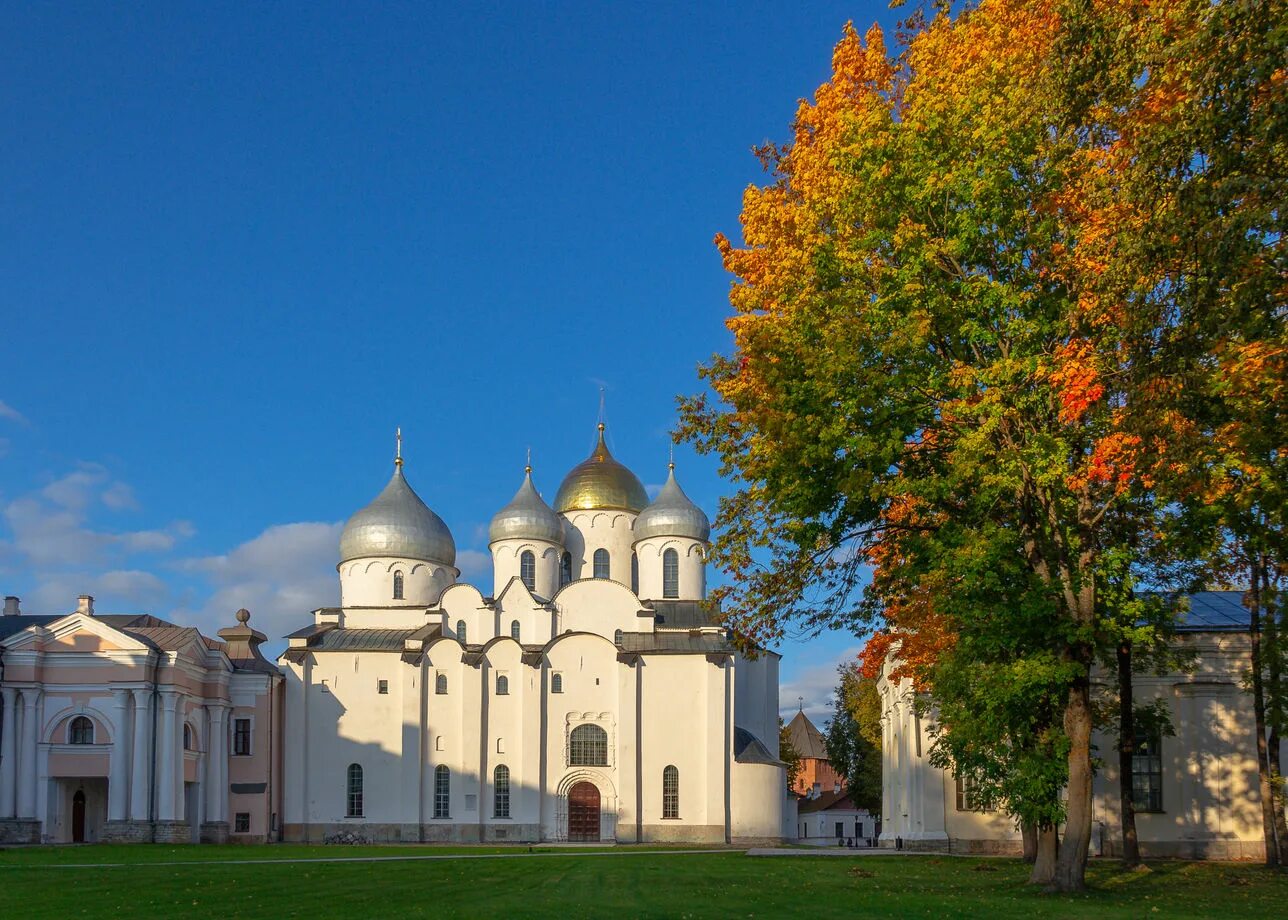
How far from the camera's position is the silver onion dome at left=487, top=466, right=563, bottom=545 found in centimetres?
5547

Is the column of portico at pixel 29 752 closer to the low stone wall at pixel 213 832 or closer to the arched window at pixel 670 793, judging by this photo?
the low stone wall at pixel 213 832

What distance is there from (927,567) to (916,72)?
7471 millimetres

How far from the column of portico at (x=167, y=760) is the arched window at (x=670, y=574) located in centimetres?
2038

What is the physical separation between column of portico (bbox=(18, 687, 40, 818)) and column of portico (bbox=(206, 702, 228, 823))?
6553 millimetres

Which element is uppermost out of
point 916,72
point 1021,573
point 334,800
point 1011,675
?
point 916,72

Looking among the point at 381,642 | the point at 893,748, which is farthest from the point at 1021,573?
the point at 381,642

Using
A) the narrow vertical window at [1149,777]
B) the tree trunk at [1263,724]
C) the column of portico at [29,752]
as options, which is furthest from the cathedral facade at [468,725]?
the tree trunk at [1263,724]

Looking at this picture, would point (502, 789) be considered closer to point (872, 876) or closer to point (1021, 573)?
point (872, 876)

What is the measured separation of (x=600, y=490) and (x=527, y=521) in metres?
4.13

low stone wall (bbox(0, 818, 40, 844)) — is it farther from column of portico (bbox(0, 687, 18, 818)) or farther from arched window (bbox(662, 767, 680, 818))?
arched window (bbox(662, 767, 680, 818))

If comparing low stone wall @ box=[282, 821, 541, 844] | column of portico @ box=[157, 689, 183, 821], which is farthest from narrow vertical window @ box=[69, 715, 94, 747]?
low stone wall @ box=[282, 821, 541, 844]

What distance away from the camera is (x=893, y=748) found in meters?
42.3

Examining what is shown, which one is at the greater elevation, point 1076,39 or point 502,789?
point 1076,39

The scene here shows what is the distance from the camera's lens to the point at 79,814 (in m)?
43.9
